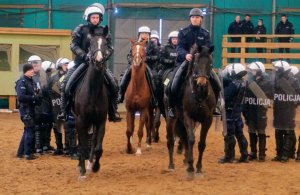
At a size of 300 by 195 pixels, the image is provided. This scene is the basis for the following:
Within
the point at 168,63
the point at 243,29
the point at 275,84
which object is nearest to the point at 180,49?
the point at 275,84

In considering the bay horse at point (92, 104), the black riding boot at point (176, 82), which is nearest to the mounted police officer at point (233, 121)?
the black riding boot at point (176, 82)

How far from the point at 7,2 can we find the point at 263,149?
1939cm

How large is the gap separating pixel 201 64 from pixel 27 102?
15.5 ft

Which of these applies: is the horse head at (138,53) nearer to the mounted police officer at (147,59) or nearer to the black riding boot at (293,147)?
the mounted police officer at (147,59)

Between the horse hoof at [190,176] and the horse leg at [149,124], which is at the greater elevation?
the horse leg at [149,124]

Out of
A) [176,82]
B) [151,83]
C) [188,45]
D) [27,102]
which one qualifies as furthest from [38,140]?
[188,45]

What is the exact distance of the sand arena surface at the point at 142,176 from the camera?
11367 mm

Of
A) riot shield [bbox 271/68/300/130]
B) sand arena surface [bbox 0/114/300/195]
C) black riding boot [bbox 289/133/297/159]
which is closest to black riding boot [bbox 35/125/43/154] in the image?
sand arena surface [bbox 0/114/300/195]

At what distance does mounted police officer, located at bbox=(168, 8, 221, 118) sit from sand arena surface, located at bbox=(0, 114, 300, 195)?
A: 5.49 feet

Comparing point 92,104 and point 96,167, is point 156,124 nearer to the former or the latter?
point 96,167

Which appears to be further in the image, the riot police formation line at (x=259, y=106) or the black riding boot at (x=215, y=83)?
the riot police formation line at (x=259, y=106)

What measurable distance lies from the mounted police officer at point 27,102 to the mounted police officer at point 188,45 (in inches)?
137

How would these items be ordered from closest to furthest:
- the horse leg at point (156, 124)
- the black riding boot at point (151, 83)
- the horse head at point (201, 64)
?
the horse head at point (201, 64) → the black riding boot at point (151, 83) → the horse leg at point (156, 124)

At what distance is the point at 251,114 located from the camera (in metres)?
15.3
